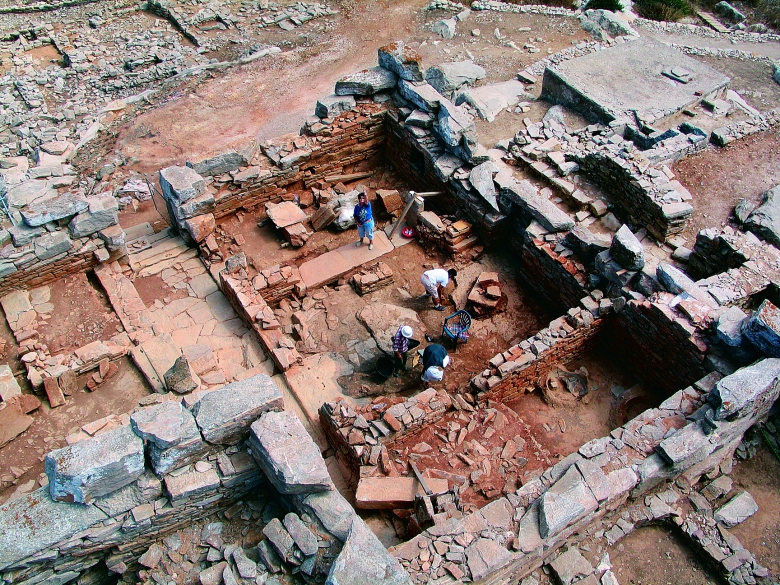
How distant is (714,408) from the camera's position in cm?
723

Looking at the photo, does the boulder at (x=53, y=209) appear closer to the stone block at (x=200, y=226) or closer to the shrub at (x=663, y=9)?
the stone block at (x=200, y=226)

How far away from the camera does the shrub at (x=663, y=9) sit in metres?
17.4

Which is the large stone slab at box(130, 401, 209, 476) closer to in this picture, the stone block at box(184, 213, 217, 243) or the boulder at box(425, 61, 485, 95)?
the stone block at box(184, 213, 217, 243)

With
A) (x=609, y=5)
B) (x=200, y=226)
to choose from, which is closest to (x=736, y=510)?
(x=200, y=226)

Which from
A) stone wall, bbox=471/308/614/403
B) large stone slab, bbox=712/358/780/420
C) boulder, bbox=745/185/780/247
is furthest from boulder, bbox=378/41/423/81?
large stone slab, bbox=712/358/780/420

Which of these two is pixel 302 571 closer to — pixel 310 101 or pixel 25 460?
pixel 25 460

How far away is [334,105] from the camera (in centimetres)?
1185

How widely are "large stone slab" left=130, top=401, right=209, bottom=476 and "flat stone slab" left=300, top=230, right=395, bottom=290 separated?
440cm

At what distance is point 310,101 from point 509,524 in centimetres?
1119

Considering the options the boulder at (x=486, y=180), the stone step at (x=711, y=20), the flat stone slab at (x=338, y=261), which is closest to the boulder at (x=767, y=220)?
the boulder at (x=486, y=180)

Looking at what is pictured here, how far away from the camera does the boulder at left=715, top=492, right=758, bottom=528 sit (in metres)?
7.21

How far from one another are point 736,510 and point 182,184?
9.44m

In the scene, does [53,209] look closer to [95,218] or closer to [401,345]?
[95,218]

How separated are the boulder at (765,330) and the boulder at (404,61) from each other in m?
7.43
